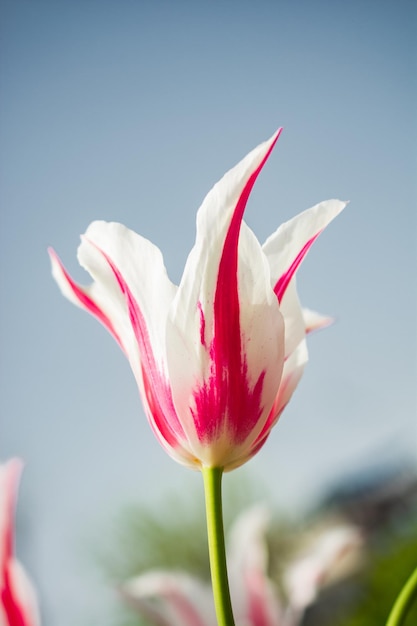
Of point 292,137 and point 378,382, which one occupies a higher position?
point 292,137

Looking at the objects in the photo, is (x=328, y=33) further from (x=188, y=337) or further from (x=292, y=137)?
(x=188, y=337)

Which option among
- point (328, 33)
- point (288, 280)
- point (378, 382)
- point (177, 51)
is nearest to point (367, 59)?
point (328, 33)

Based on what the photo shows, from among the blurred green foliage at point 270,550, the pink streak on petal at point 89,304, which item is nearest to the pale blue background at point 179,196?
the blurred green foliage at point 270,550

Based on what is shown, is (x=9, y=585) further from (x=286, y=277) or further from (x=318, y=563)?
(x=318, y=563)

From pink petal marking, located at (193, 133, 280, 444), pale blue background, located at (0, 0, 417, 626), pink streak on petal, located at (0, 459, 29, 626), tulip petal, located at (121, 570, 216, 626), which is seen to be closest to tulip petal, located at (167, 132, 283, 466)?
pink petal marking, located at (193, 133, 280, 444)

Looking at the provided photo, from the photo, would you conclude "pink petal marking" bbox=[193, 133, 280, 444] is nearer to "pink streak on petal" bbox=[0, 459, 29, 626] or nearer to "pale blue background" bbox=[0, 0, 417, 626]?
"pink streak on petal" bbox=[0, 459, 29, 626]

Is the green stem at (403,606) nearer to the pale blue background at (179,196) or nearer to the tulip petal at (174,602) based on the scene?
the tulip petal at (174,602)

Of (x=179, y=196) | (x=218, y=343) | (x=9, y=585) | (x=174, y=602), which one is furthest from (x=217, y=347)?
(x=179, y=196)
